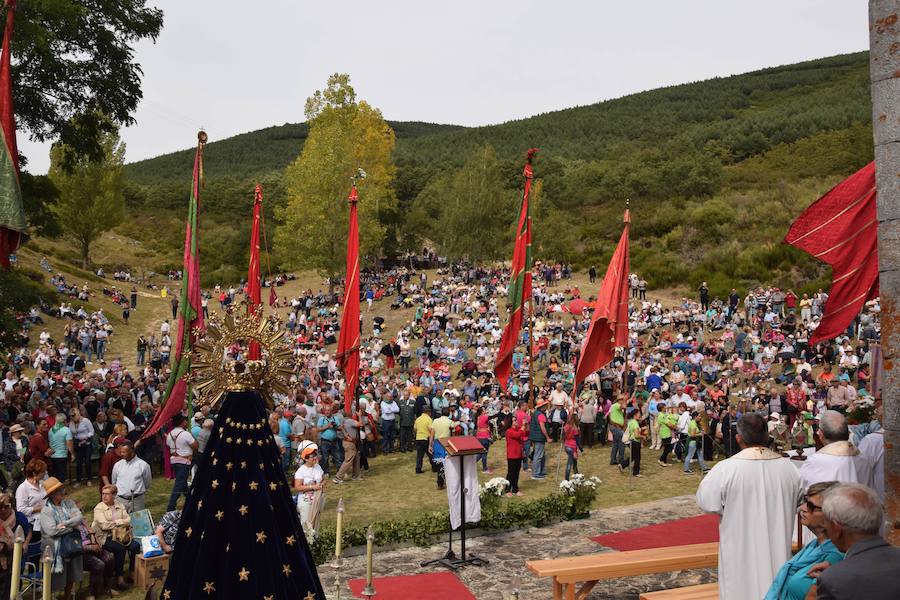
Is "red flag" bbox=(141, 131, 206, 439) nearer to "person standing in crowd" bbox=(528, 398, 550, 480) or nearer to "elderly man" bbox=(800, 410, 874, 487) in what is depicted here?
"person standing in crowd" bbox=(528, 398, 550, 480)

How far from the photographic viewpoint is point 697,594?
7.39 metres

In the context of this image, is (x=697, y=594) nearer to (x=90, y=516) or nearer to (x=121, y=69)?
(x=90, y=516)

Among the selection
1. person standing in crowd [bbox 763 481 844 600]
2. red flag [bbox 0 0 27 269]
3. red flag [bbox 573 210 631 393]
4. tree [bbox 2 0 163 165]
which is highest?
tree [bbox 2 0 163 165]

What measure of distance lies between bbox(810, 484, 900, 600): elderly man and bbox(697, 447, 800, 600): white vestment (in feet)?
7.72

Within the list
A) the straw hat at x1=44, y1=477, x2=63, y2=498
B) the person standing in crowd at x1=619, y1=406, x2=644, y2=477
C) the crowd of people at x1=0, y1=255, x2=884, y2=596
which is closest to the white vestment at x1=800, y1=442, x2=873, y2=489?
the crowd of people at x1=0, y1=255, x2=884, y2=596

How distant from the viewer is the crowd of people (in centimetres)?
1431

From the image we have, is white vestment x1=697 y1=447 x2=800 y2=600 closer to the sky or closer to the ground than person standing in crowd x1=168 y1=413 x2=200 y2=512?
closer to the sky

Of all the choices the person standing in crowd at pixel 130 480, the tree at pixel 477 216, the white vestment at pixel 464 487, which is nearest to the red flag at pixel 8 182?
the person standing in crowd at pixel 130 480

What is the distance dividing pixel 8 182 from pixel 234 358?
23.9ft

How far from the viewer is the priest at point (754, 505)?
5.97 metres

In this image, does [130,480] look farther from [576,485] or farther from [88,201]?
[88,201]

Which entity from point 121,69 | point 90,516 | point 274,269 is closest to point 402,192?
point 274,269

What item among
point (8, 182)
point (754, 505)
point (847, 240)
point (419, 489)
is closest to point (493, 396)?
point (419, 489)

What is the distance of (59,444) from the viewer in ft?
47.0
